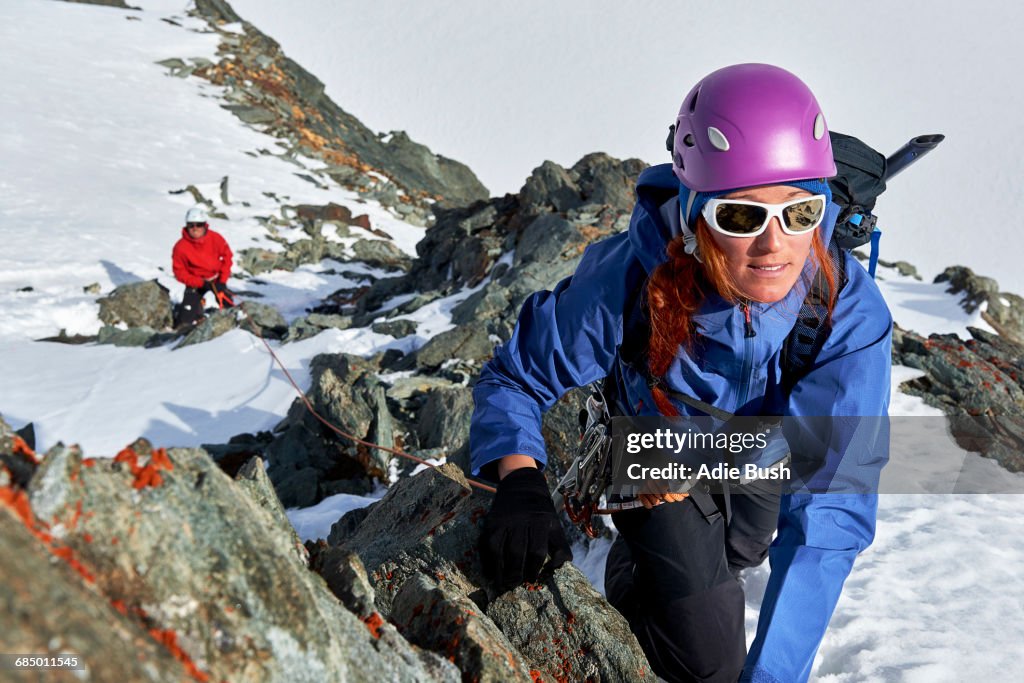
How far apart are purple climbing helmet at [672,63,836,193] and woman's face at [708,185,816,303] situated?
0.05 meters

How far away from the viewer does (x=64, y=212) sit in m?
18.8

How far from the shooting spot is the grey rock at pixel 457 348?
9.02 m

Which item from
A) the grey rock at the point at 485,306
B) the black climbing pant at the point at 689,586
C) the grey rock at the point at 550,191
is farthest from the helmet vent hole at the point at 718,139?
the grey rock at the point at 550,191

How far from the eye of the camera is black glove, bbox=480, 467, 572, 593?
2.81 meters

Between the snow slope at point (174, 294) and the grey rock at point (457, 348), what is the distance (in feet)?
5.23

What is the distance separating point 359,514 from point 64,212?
747 inches

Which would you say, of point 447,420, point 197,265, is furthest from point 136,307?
point 447,420

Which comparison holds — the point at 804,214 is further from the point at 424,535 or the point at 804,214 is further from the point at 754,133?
the point at 424,535

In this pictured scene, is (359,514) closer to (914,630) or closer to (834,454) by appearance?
(834,454)

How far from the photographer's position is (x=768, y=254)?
2645 mm

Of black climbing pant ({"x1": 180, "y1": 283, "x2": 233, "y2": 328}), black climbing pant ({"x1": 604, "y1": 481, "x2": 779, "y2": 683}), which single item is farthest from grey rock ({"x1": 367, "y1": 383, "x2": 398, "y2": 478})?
black climbing pant ({"x1": 180, "y1": 283, "x2": 233, "y2": 328})

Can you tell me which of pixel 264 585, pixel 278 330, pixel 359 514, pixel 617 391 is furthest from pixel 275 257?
pixel 264 585

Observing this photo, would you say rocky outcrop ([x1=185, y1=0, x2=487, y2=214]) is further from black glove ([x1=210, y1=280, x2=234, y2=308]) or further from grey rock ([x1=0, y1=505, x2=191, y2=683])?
grey rock ([x1=0, y1=505, x2=191, y2=683])

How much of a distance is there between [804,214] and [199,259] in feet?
44.5
